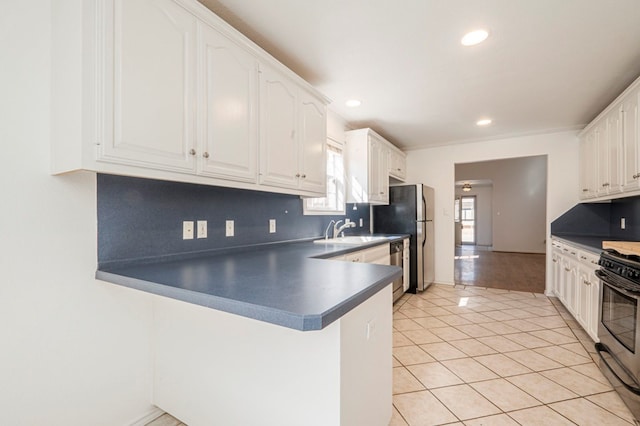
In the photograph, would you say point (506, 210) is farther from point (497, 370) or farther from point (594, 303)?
point (497, 370)

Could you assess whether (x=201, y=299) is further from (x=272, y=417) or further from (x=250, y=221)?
(x=250, y=221)

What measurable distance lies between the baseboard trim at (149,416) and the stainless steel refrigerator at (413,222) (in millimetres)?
3476

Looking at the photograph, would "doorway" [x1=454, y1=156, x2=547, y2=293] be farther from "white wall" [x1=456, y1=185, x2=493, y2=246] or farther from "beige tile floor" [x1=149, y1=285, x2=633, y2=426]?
"beige tile floor" [x1=149, y1=285, x2=633, y2=426]

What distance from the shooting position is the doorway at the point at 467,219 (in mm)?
9867

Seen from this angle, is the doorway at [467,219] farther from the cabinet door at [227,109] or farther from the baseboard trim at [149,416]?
the baseboard trim at [149,416]

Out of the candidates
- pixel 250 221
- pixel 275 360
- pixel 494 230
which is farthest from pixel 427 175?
pixel 494 230

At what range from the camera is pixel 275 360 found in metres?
1.20

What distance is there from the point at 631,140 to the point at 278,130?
3032 millimetres

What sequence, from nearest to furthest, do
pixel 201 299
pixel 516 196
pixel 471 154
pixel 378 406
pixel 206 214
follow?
1. pixel 201 299
2. pixel 378 406
3. pixel 206 214
4. pixel 471 154
5. pixel 516 196

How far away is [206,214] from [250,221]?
1.35 feet

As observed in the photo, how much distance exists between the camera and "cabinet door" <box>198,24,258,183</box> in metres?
1.55

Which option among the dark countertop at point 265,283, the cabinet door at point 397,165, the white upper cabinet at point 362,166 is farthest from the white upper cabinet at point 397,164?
the dark countertop at point 265,283

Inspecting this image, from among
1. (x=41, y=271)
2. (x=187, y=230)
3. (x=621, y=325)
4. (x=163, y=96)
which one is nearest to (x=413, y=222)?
(x=621, y=325)

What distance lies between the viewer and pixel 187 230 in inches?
71.7
